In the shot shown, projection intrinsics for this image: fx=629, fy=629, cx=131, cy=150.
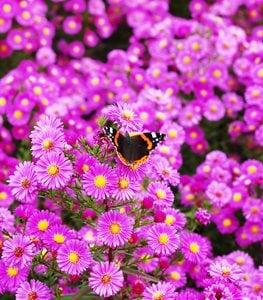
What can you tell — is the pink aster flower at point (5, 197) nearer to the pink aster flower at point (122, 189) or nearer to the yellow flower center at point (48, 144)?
the yellow flower center at point (48, 144)

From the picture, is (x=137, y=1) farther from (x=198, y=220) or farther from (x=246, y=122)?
(x=198, y=220)

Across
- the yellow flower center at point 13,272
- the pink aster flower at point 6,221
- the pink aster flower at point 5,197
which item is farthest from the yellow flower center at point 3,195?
the yellow flower center at point 13,272

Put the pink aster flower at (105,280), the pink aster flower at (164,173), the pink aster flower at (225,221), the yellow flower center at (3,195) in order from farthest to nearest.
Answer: the pink aster flower at (225,221) < the yellow flower center at (3,195) < the pink aster flower at (164,173) < the pink aster flower at (105,280)

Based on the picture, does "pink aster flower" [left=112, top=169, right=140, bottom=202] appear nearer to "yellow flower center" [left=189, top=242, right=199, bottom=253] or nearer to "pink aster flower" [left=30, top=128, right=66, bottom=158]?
"pink aster flower" [left=30, top=128, right=66, bottom=158]

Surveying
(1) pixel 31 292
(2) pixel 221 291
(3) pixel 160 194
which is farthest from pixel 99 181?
(2) pixel 221 291

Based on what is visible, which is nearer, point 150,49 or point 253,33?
point 150,49

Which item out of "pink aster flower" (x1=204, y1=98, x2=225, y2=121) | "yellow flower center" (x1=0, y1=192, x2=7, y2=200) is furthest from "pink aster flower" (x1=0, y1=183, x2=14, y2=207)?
"pink aster flower" (x1=204, y1=98, x2=225, y2=121)

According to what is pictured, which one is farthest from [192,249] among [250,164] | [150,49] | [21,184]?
[150,49]

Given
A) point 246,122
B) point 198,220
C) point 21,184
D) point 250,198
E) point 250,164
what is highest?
point 246,122
